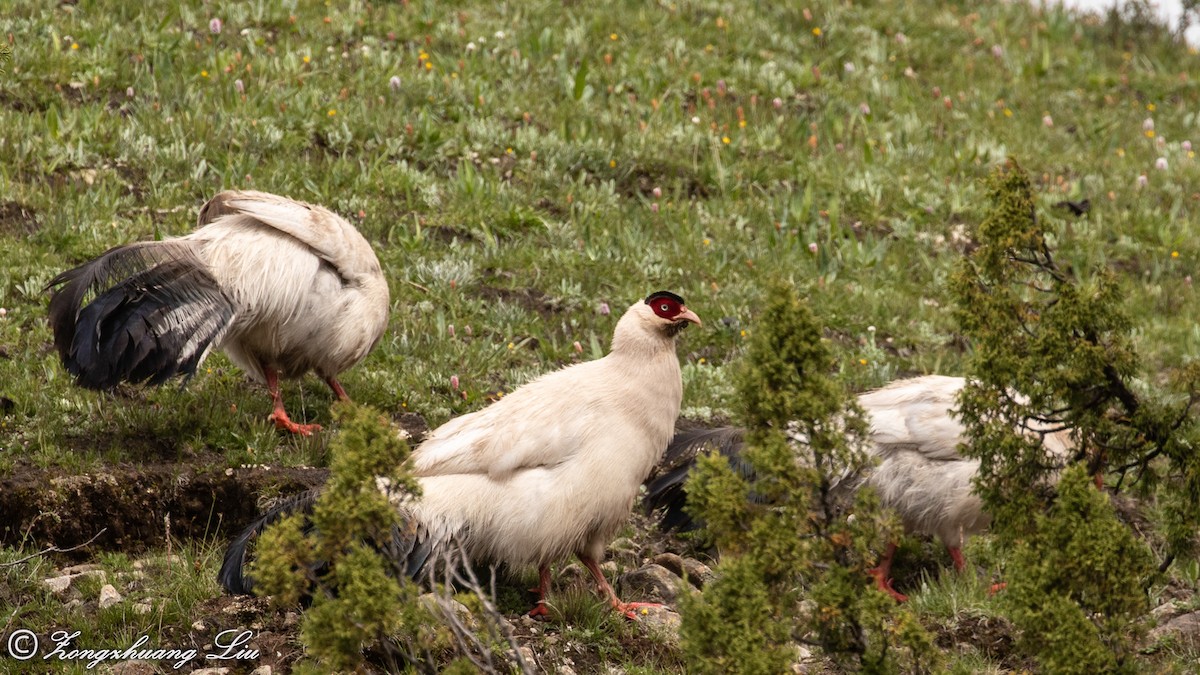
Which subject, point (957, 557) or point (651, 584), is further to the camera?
point (957, 557)

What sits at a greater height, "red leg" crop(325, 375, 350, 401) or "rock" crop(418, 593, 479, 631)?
"rock" crop(418, 593, 479, 631)

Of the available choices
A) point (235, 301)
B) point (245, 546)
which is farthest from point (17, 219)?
point (245, 546)

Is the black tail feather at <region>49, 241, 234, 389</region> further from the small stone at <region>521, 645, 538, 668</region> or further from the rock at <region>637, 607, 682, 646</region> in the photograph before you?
the rock at <region>637, 607, 682, 646</region>

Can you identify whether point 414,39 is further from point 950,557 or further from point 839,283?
point 950,557

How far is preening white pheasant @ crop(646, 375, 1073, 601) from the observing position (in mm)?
6949

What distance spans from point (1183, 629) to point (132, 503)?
4.89 m

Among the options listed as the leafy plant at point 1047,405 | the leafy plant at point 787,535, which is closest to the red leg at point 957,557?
the leafy plant at point 1047,405

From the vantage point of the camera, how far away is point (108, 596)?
575 centimetres

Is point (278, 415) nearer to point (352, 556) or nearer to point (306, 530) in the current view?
point (306, 530)

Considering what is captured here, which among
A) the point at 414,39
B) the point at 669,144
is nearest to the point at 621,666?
the point at 669,144

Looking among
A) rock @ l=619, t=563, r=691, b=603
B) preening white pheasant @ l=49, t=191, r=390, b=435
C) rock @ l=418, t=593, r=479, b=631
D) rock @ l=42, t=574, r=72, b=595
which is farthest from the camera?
preening white pheasant @ l=49, t=191, r=390, b=435

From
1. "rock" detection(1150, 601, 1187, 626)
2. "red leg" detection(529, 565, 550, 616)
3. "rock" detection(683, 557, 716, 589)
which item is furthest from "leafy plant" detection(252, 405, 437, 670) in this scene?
"rock" detection(1150, 601, 1187, 626)

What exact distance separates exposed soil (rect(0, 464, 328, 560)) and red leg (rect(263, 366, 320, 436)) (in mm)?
550

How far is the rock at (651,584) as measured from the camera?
20.8 ft
